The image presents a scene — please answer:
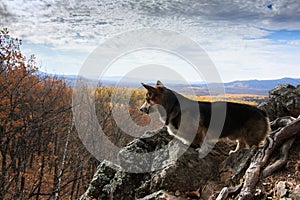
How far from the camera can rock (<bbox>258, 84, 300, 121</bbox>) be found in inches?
384

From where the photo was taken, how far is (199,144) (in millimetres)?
8070

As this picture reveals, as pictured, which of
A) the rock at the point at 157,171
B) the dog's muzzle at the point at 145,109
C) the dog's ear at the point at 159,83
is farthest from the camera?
the dog's ear at the point at 159,83

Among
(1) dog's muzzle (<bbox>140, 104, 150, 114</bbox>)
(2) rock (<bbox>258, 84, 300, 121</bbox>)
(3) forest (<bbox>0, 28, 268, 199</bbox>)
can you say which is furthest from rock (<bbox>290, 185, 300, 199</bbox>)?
(3) forest (<bbox>0, 28, 268, 199</bbox>)

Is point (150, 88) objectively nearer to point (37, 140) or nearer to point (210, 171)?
point (210, 171)

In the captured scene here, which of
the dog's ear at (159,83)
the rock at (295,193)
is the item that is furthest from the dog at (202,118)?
the rock at (295,193)

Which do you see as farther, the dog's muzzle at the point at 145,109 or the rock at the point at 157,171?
the dog's muzzle at the point at 145,109

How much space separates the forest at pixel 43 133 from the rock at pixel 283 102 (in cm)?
1517

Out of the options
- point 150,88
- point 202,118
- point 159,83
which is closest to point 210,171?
point 202,118

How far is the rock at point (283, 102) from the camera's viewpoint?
32.0 feet

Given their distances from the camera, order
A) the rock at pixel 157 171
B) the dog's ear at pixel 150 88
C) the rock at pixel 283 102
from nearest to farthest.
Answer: the rock at pixel 157 171 < the dog's ear at pixel 150 88 < the rock at pixel 283 102

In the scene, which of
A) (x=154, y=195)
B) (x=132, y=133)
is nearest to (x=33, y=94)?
(x=132, y=133)

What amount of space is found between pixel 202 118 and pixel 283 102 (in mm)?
4223

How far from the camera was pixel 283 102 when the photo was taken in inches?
399

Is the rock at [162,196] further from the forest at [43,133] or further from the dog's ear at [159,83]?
the forest at [43,133]
